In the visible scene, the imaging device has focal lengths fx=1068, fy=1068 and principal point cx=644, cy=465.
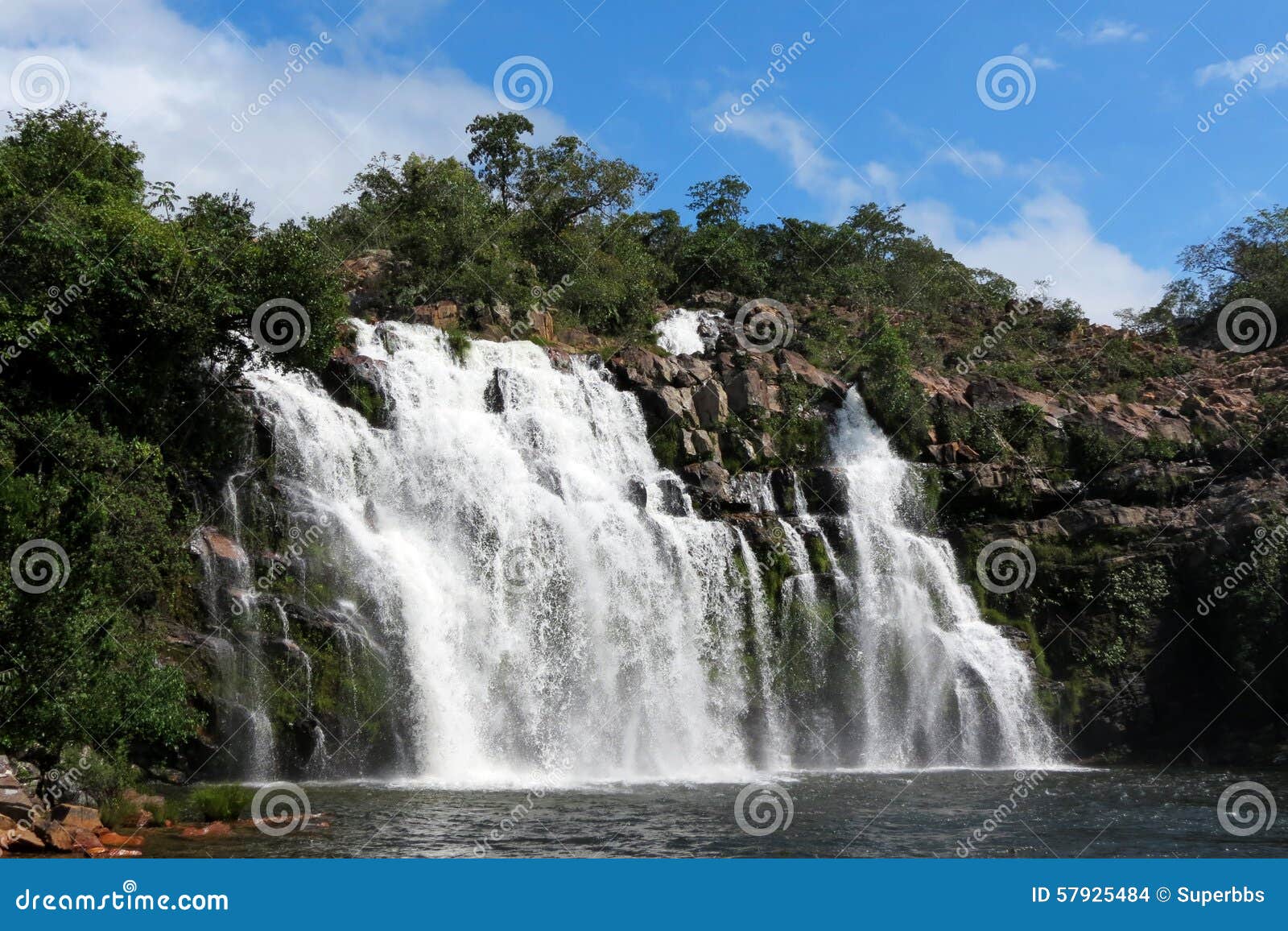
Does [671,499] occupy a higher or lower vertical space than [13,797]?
higher

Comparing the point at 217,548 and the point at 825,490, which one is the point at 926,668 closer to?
the point at 825,490

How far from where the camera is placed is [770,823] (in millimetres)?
16312

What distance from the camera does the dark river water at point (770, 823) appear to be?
14.2 meters

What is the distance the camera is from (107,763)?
1636cm

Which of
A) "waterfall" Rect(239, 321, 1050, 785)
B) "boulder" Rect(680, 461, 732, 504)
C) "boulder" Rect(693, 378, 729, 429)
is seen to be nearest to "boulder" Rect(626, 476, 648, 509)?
"waterfall" Rect(239, 321, 1050, 785)

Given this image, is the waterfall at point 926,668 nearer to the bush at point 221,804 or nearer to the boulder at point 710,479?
the boulder at point 710,479

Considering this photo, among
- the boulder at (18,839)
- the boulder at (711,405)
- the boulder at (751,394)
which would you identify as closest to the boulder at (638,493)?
the boulder at (711,405)

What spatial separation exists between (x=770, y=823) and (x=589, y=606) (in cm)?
972

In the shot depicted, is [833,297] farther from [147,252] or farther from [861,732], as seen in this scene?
[147,252]

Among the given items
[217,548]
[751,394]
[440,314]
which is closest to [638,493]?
[751,394]

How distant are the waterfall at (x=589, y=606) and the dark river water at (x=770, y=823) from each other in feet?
8.77

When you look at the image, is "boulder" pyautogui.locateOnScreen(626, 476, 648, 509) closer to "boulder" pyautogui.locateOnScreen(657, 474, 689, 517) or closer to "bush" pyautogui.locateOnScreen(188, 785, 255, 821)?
"boulder" pyautogui.locateOnScreen(657, 474, 689, 517)

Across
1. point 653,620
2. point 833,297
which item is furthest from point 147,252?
point 833,297

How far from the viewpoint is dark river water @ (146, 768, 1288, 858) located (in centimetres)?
1418
